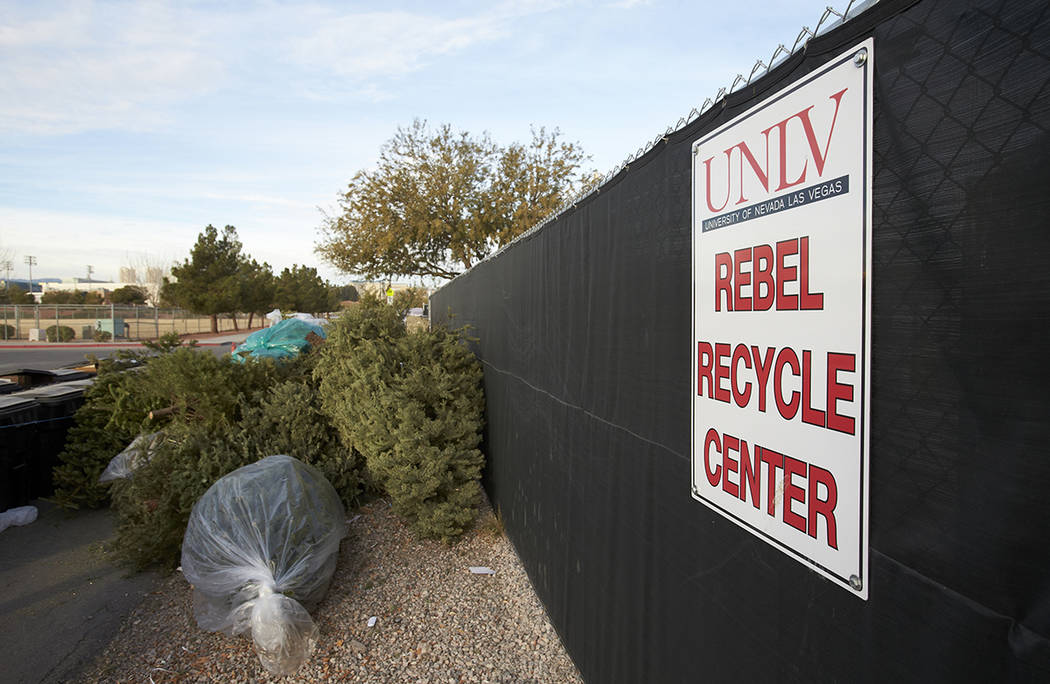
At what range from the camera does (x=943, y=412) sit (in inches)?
42.8

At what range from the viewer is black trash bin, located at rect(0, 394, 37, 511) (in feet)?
20.4

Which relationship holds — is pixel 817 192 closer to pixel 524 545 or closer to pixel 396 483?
pixel 524 545

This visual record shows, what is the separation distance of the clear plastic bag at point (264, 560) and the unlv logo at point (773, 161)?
344 cm

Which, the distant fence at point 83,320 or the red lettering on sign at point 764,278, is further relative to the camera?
the distant fence at point 83,320

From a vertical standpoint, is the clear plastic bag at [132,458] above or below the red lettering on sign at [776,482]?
below

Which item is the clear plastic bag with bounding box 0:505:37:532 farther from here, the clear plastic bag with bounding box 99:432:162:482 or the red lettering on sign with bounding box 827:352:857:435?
the red lettering on sign with bounding box 827:352:857:435

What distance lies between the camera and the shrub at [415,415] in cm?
496

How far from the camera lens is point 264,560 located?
392 centimetres

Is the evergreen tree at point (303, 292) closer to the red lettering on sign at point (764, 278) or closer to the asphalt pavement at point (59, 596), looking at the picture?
the asphalt pavement at point (59, 596)

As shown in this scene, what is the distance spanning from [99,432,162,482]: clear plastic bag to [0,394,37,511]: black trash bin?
86cm

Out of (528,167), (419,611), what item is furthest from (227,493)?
(528,167)

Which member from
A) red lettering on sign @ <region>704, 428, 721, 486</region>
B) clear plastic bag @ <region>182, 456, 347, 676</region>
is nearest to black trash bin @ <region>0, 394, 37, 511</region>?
clear plastic bag @ <region>182, 456, 347, 676</region>

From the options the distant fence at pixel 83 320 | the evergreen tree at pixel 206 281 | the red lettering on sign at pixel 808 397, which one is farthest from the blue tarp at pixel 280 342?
the evergreen tree at pixel 206 281

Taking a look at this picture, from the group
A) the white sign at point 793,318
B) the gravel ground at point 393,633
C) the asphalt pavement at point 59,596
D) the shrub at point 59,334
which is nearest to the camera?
the white sign at point 793,318
